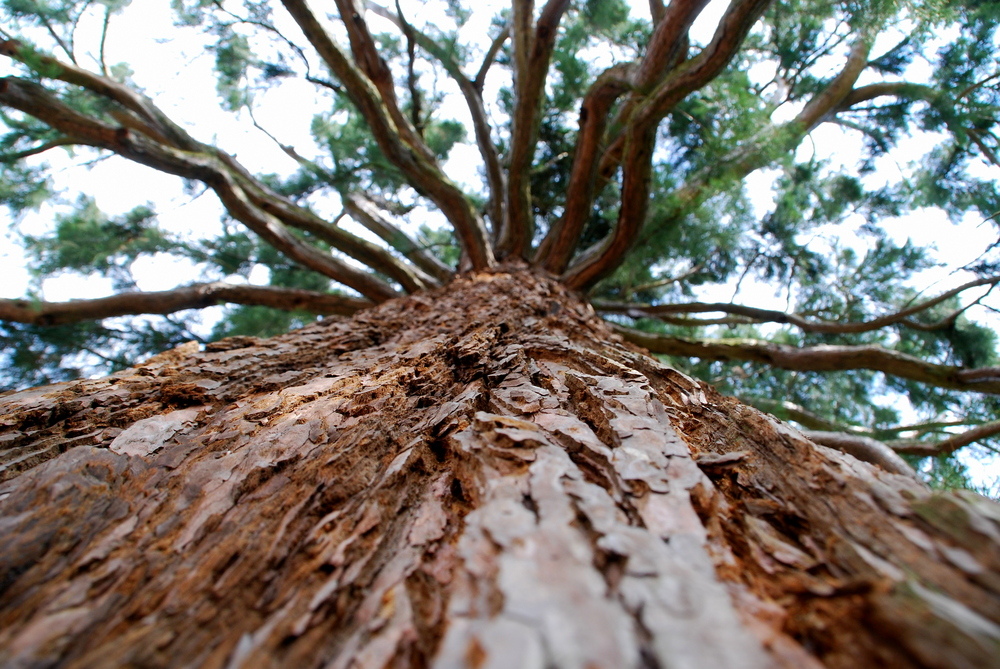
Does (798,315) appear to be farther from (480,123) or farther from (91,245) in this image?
(91,245)

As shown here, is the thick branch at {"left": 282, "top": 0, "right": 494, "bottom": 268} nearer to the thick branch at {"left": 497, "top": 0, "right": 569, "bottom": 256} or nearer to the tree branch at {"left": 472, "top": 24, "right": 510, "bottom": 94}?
the thick branch at {"left": 497, "top": 0, "right": 569, "bottom": 256}

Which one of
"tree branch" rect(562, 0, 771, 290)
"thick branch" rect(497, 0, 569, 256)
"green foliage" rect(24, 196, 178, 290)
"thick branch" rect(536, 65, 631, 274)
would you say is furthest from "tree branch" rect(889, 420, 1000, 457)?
"green foliage" rect(24, 196, 178, 290)

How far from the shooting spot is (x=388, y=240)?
15.6 feet

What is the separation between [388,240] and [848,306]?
14.2 ft

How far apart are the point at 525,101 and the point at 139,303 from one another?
2.82m

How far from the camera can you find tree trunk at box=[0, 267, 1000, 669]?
41 cm

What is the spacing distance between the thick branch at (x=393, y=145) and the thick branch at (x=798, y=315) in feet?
4.32

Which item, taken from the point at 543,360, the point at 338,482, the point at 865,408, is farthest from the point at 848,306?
the point at 338,482

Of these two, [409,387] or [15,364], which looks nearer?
[409,387]

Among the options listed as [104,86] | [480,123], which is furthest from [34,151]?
[480,123]

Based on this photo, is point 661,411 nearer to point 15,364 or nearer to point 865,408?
point 15,364

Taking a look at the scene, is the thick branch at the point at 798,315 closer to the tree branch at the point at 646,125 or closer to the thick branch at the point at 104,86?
the tree branch at the point at 646,125

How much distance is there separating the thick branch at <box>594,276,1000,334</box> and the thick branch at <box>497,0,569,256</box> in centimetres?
97

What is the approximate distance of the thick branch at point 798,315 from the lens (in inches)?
103
